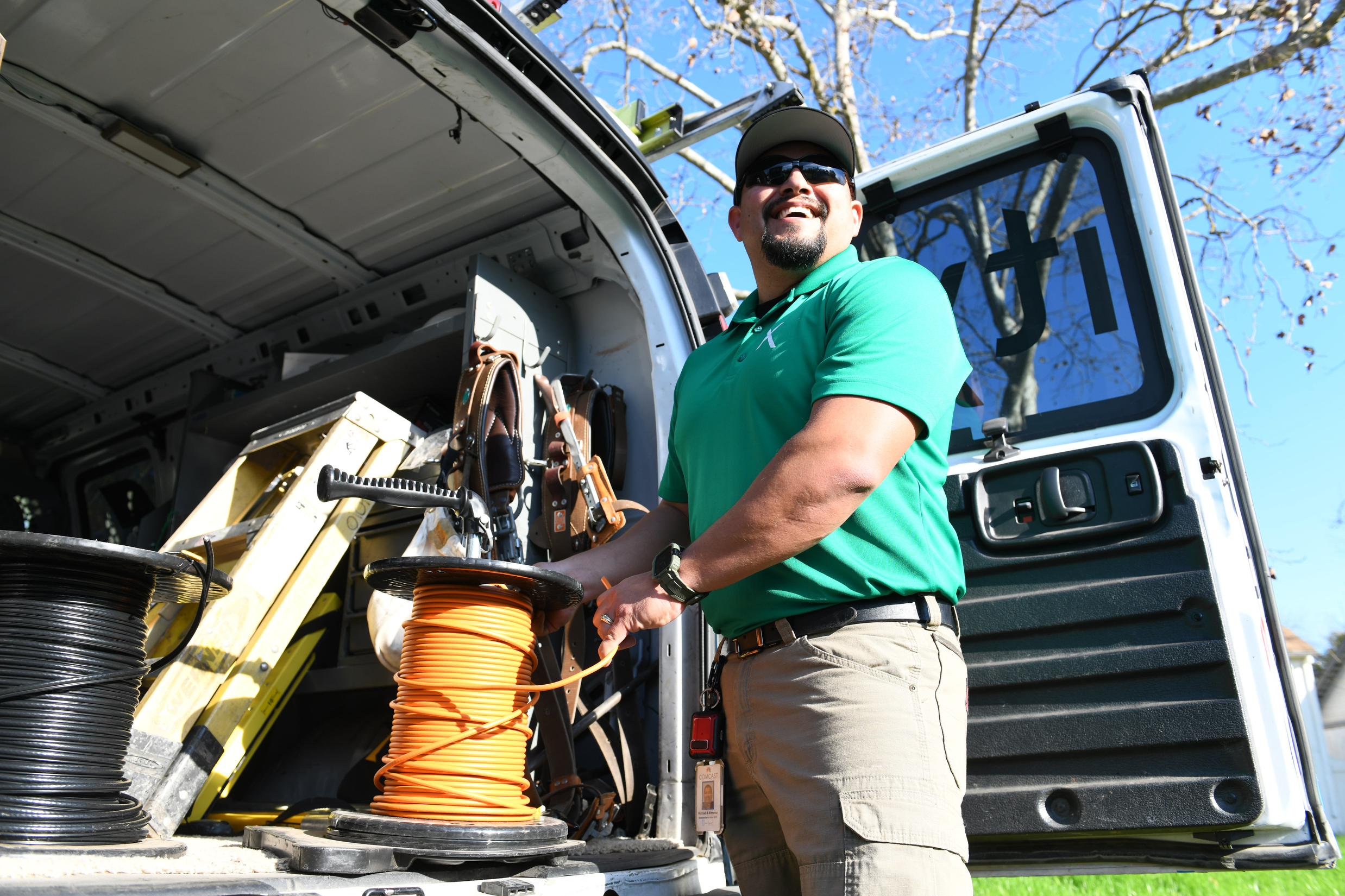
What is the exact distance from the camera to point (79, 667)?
5.90 feet

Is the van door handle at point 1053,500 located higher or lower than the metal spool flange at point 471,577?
higher

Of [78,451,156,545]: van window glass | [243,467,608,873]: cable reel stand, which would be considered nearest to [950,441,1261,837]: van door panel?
[243,467,608,873]: cable reel stand

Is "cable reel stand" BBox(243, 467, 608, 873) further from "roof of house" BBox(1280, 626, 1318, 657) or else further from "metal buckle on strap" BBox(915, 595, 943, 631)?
"roof of house" BBox(1280, 626, 1318, 657)

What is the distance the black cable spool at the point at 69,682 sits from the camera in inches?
66.2

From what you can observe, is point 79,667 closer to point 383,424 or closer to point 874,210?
point 383,424

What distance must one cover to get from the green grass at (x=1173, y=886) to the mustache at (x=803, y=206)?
12.8 ft

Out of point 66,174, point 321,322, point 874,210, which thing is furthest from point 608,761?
point 66,174

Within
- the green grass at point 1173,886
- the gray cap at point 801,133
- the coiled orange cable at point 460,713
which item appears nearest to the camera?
the coiled orange cable at point 460,713

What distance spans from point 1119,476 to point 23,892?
2.38 m

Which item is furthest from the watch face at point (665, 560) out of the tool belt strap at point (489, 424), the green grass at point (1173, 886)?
the green grass at point (1173, 886)

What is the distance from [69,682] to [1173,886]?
5.45 m

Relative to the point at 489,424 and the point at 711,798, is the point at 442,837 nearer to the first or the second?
the point at 711,798

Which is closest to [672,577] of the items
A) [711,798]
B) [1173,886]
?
[711,798]

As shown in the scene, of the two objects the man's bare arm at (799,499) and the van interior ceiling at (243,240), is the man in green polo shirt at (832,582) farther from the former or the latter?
the van interior ceiling at (243,240)
